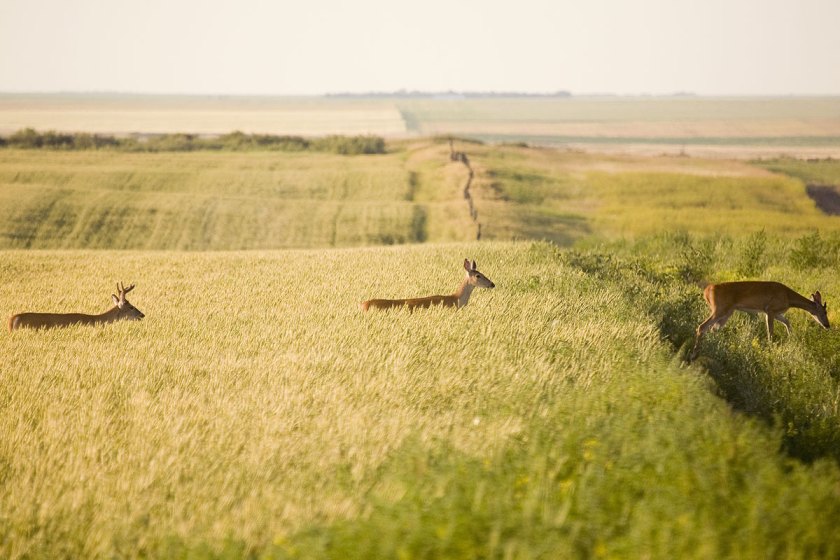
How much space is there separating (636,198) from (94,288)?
167 ft

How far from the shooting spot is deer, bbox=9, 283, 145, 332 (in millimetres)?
14188

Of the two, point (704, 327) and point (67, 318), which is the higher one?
point (67, 318)

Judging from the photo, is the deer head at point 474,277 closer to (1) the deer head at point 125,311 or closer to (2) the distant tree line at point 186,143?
(1) the deer head at point 125,311

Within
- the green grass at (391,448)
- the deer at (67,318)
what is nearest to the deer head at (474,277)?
the green grass at (391,448)

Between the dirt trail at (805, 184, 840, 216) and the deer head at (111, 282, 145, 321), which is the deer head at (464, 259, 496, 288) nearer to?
the deer head at (111, 282, 145, 321)

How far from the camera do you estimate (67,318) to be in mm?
14547

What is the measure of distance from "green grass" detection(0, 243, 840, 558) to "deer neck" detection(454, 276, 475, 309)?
5.85ft

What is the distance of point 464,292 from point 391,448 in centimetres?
820

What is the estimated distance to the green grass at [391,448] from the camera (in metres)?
5.88

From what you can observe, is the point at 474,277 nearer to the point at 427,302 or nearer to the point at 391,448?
the point at 427,302

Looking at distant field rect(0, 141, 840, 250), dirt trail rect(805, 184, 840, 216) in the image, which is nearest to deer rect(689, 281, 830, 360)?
distant field rect(0, 141, 840, 250)

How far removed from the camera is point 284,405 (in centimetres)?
863

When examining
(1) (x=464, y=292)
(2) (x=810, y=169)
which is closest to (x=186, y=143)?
(2) (x=810, y=169)

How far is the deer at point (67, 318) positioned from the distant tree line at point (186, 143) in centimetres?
7223
